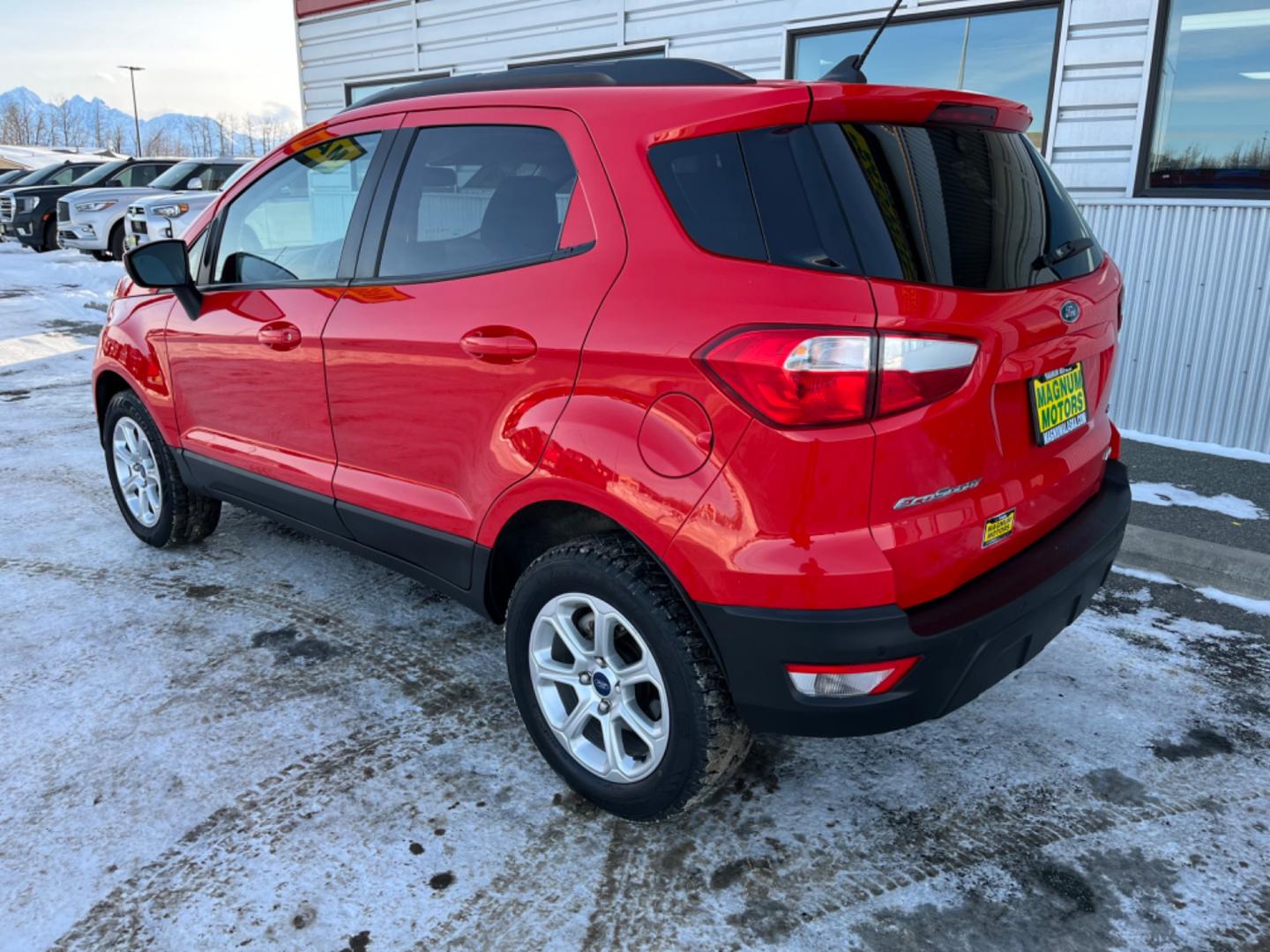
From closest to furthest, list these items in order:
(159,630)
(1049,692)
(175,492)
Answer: (1049,692) → (159,630) → (175,492)

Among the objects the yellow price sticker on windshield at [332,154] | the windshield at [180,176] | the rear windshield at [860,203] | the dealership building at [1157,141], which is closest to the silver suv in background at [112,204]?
the windshield at [180,176]

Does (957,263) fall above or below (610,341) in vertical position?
above

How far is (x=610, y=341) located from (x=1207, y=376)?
5078 mm

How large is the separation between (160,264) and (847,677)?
296 cm

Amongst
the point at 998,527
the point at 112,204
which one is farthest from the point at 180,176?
the point at 998,527

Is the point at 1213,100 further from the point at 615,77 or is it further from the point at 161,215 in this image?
the point at 161,215

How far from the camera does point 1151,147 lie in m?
5.89

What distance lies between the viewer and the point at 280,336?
10.4 ft

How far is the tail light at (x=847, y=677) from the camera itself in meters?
1.94

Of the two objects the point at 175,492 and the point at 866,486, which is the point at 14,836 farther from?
the point at 866,486

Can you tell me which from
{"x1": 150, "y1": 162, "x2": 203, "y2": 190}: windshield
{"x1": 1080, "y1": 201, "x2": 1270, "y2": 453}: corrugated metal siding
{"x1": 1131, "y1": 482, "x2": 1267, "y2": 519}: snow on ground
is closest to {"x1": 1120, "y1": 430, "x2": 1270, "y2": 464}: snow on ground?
{"x1": 1080, "y1": 201, "x2": 1270, "y2": 453}: corrugated metal siding

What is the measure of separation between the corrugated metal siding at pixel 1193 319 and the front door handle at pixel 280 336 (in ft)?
16.9

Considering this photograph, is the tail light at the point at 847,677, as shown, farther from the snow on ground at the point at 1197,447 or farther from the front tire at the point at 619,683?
the snow on ground at the point at 1197,447

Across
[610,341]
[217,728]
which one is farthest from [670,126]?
[217,728]
